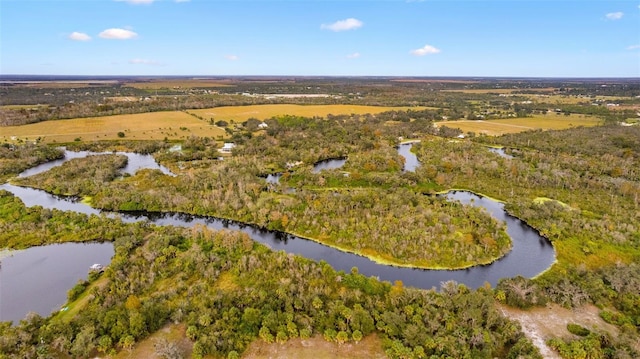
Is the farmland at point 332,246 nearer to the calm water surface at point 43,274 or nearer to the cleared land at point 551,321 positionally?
the cleared land at point 551,321

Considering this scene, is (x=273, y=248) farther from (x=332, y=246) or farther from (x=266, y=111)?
(x=266, y=111)

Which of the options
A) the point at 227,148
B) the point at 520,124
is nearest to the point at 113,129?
the point at 227,148

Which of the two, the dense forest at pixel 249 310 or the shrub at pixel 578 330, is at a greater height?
the dense forest at pixel 249 310

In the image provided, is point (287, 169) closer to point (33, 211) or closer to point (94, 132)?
point (33, 211)

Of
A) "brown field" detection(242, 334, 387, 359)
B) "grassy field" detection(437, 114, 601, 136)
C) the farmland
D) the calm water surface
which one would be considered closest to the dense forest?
the farmland

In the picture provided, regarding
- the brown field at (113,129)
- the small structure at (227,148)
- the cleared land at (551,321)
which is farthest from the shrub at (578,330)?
the brown field at (113,129)

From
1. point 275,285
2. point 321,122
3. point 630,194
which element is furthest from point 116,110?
point 630,194
